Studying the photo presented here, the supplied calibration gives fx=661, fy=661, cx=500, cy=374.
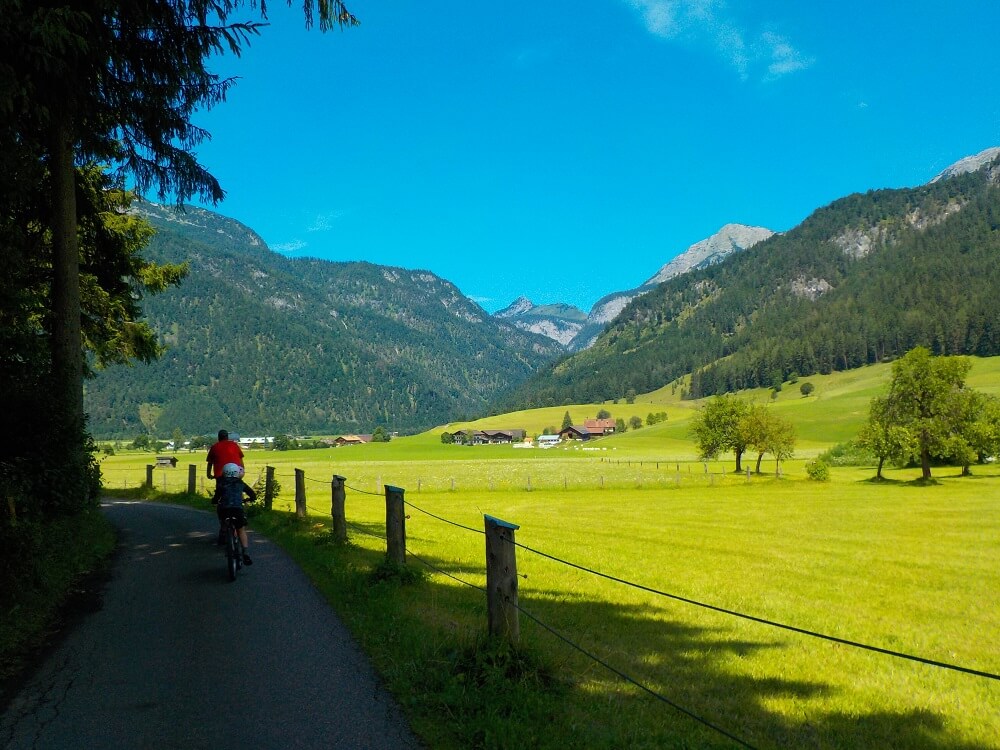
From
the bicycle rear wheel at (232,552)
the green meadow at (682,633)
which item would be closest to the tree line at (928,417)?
the green meadow at (682,633)

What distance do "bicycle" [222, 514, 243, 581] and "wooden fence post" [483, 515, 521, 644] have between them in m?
5.73

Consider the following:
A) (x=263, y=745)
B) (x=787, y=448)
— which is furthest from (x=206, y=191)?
(x=787, y=448)

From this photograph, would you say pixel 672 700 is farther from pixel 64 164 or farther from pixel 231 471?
pixel 64 164

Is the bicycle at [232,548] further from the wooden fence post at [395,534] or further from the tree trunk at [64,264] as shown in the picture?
the tree trunk at [64,264]

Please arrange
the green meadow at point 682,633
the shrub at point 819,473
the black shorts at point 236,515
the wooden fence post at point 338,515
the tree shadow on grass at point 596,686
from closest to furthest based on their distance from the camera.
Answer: the tree shadow on grass at point 596,686, the green meadow at point 682,633, the black shorts at point 236,515, the wooden fence post at point 338,515, the shrub at point 819,473

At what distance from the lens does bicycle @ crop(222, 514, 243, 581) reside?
407 inches

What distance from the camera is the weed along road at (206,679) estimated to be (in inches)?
197

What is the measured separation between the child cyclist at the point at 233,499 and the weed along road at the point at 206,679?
40.6 inches

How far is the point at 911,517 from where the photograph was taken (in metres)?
32.8

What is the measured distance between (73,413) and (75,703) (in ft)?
25.7

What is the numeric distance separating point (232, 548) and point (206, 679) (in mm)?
4501

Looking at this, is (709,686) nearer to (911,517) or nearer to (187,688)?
(187,688)

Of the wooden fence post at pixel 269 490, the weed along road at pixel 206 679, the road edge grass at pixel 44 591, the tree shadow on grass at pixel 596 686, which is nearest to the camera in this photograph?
the weed along road at pixel 206 679

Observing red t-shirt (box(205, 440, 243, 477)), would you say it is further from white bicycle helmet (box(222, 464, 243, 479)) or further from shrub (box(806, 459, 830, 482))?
shrub (box(806, 459, 830, 482))
